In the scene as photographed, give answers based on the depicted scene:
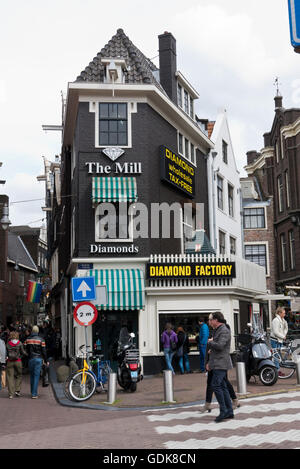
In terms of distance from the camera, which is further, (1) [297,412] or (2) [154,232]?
(2) [154,232]

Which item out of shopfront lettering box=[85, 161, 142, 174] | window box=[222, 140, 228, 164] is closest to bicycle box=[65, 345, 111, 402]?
shopfront lettering box=[85, 161, 142, 174]

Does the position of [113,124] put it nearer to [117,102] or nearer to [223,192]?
[117,102]

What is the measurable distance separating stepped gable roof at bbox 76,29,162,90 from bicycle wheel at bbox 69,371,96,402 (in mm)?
11959

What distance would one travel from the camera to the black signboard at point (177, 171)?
2161 centimetres

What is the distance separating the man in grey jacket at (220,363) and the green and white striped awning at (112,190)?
1026 centimetres

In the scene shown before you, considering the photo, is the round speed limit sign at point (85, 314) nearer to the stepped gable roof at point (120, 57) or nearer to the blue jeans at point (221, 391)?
the blue jeans at point (221, 391)

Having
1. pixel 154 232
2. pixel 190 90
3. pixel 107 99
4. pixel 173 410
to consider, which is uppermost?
pixel 190 90

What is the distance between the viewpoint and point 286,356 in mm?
16047

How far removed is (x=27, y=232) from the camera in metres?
69.8

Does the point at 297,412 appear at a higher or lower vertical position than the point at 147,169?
lower
